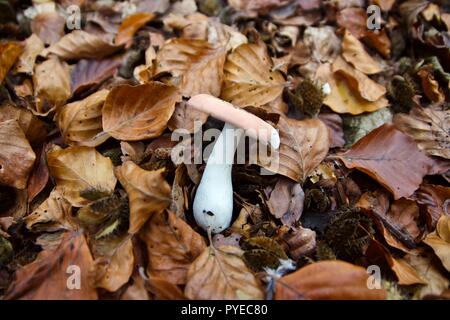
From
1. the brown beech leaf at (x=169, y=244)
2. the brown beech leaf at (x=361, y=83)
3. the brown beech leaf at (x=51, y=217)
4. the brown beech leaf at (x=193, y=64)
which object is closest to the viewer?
the brown beech leaf at (x=169, y=244)

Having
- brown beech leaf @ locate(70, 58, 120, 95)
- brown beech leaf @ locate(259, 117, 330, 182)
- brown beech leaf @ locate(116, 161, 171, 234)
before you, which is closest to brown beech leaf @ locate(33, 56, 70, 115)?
brown beech leaf @ locate(70, 58, 120, 95)

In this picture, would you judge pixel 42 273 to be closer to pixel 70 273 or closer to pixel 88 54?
pixel 70 273

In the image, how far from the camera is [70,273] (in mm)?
1307

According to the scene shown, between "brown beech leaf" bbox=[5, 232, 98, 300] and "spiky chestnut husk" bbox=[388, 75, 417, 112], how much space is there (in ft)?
4.66

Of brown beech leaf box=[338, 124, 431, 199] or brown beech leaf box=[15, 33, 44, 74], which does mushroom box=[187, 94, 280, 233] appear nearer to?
brown beech leaf box=[338, 124, 431, 199]

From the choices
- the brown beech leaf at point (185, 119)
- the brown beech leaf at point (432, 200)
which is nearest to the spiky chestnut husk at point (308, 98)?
the brown beech leaf at point (185, 119)

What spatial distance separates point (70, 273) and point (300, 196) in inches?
32.3

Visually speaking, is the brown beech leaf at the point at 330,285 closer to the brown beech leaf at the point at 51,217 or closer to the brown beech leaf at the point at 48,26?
the brown beech leaf at the point at 51,217

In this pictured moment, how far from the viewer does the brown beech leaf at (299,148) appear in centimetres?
159

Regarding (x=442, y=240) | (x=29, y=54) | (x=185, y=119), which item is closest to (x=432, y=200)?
(x=442, y=240)

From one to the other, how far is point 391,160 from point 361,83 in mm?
417

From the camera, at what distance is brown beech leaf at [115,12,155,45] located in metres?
2.04

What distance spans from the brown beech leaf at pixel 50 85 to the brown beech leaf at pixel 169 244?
733 millimetres
